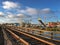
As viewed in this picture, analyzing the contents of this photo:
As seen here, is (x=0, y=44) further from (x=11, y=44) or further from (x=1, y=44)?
(x=11, y=44)

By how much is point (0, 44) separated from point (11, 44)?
6.17m

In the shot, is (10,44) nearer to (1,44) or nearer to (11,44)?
(11,44)

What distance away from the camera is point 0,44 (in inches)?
623

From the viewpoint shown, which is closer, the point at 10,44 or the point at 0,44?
the point at 10,44

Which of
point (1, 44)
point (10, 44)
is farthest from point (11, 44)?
point (1, 44)

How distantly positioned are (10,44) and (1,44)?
600 centimetres

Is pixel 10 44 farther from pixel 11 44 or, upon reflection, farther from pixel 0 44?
pixel 0 44

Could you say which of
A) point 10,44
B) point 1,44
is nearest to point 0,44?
point 1,44

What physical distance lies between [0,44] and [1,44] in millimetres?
97

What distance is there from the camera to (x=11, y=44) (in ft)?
32.7

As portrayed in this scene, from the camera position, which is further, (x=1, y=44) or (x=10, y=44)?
(x=1, y=44)

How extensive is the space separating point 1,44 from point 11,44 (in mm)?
6167

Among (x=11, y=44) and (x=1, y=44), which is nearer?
(x=11, y=44)
